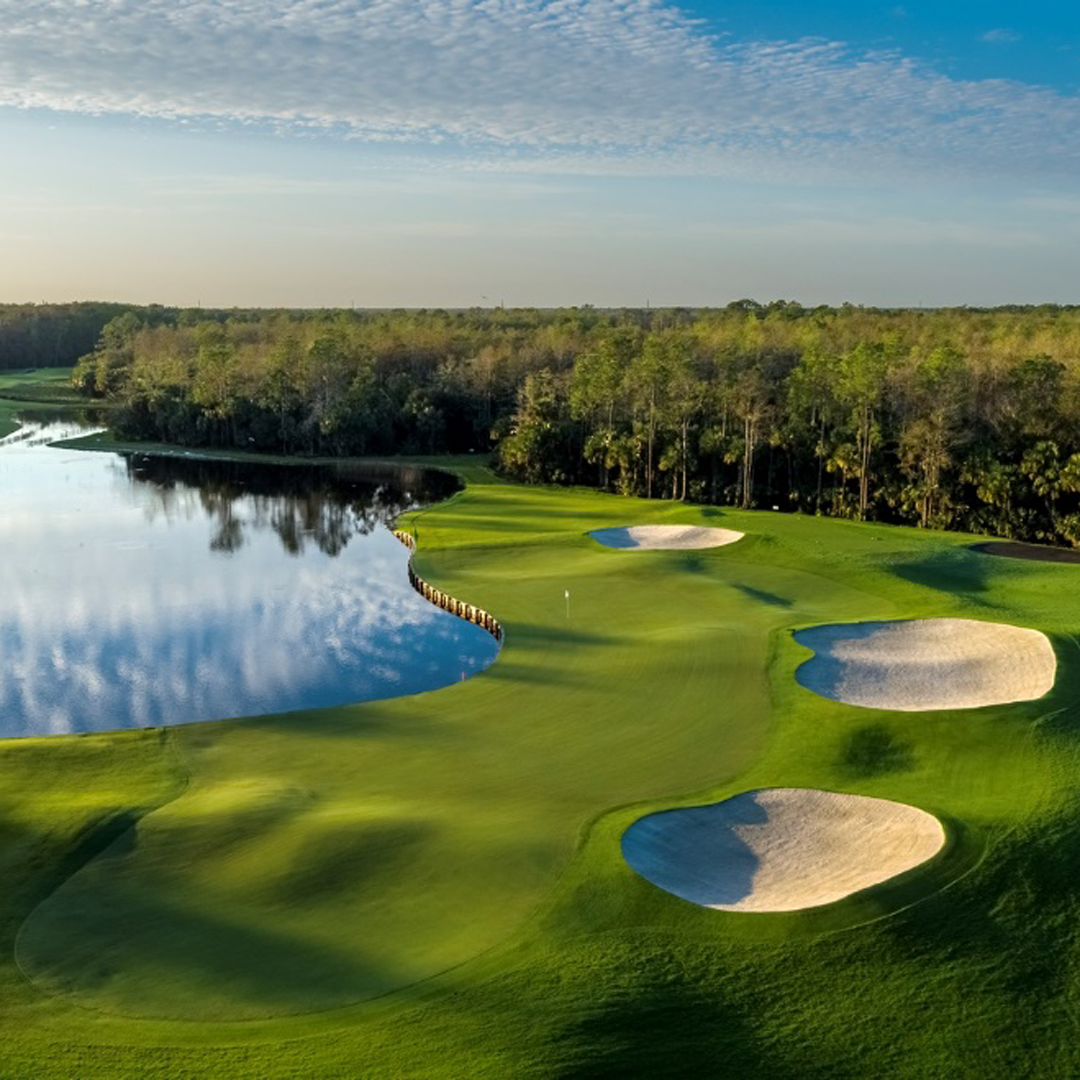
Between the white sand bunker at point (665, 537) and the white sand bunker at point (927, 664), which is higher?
the white sand bunker at point (665, 537)

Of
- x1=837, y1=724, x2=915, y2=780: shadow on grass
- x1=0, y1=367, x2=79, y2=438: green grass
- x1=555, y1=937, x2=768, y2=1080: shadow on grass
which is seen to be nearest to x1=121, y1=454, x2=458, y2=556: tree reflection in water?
x1=0, y1=367, x2=79, y2=438: green grass

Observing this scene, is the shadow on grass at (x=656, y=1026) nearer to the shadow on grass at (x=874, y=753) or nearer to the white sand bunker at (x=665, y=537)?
the shadow on grass at (x=874, y=753)

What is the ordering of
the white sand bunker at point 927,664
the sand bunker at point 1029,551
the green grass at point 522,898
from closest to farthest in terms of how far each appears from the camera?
1. the green grass at point 522,898
2. the white sand bunker at point 927,664
3. the sand bunker at point 1029,551

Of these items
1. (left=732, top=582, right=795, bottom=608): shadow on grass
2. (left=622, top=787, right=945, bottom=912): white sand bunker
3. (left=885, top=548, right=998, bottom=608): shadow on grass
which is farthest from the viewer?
(left=885, top=548, right=998, bottom=608): shadow on grass

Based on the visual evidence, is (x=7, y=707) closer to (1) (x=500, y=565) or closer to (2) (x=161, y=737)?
(2) (x=161, y=737)

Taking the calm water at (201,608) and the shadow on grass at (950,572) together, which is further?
the shadow on grass at (950,572)

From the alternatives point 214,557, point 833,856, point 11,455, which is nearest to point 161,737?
point 833,856

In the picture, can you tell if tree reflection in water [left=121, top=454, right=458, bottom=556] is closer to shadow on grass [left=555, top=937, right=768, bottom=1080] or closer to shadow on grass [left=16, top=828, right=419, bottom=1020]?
shadow on grass [left=16, top=828, right=419, bottom=1020]

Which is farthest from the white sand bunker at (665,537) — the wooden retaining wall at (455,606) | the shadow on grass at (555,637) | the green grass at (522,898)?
the green grass at (522,898)
